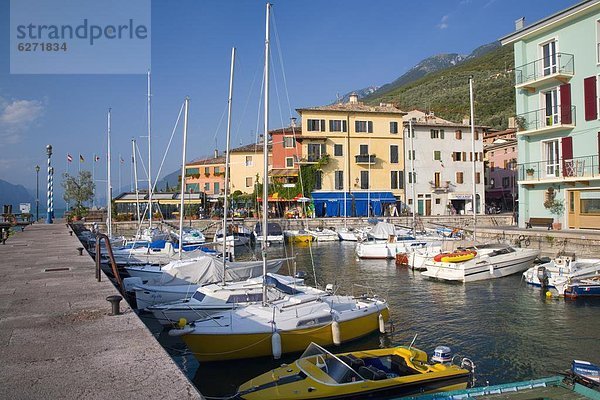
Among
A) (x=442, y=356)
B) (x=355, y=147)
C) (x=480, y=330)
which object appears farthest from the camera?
(x=355, y=147)

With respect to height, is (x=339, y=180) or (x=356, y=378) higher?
(x=339, y=180)

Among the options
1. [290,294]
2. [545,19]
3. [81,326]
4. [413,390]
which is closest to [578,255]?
[545,19]

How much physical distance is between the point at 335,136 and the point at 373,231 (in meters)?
24.2

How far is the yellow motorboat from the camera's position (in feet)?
29.6

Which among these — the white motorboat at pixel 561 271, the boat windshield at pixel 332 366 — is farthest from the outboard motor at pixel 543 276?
the boat windshield at pixel 332 366

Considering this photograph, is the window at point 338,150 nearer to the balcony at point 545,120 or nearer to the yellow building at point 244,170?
the yellow building at point 244,170

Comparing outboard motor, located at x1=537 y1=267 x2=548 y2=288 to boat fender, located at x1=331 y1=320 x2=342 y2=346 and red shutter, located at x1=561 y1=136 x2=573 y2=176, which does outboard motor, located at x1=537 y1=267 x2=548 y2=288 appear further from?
red shutter, located at x1=561 y1=136 x2=573 y2=176

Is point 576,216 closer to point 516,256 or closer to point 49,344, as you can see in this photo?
point 516,256

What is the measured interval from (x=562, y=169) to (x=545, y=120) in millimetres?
4131

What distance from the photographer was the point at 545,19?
34594 mm

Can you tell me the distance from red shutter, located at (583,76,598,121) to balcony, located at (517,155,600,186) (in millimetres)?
2850

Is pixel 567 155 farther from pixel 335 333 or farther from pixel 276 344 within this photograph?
pixel 276 344

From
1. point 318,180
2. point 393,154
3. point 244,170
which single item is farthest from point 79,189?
point 393,154

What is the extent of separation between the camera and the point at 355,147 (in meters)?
63.6
